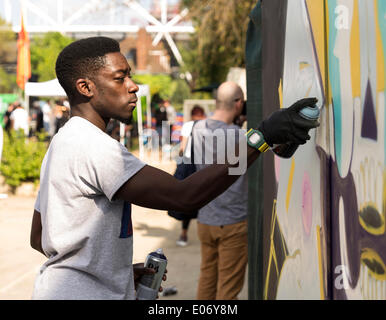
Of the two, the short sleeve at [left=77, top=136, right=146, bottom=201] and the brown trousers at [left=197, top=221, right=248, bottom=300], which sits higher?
the short sleeve at [left=77, top=136, right=146, bottom=201]

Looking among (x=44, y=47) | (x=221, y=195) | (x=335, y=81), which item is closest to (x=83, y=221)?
(x=335, y=81)

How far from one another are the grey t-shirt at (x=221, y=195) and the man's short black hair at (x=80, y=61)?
240 cm

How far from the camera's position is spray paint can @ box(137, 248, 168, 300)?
2422mm

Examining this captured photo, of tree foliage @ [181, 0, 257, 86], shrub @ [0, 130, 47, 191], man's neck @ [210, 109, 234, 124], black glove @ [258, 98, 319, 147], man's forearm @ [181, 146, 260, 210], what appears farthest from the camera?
tree foliage @ [181, 0, 257, 86]

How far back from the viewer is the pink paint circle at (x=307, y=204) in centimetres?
258

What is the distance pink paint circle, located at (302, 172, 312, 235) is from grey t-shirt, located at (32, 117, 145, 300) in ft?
2.67

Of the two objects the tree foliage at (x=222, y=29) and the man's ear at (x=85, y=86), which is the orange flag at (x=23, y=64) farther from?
the man's ear at (x=85, y=86)

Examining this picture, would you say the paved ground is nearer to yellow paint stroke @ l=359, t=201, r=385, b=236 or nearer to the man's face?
the man's face

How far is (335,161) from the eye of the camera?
7.32 feet

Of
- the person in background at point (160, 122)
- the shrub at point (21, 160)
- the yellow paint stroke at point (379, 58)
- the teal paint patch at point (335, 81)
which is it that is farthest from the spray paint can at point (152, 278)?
the person in background at point (160, 122)

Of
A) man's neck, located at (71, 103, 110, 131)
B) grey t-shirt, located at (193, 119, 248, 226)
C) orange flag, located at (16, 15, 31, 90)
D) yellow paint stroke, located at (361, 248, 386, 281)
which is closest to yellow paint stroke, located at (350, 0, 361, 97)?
yellow paint stroke, located at (361, 248, 386, 281)

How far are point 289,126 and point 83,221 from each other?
30.8 inches
